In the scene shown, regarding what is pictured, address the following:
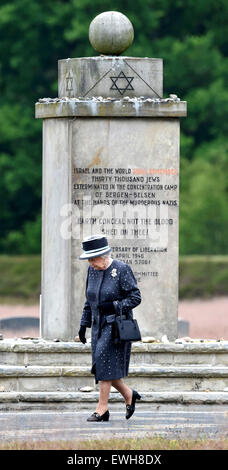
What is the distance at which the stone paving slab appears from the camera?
1266 centimetres

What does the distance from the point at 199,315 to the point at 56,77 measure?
59.8 ft

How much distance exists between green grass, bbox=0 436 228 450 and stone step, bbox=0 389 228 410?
3058mm

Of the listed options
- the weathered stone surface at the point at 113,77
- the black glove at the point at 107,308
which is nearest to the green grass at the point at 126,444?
the black glove at the point at 107,308

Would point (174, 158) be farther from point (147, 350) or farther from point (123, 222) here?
point (147, 350)

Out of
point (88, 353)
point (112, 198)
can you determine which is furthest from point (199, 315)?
point (88, 353)

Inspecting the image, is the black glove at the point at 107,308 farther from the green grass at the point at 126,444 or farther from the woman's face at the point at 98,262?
the green grass at the point at 126,444

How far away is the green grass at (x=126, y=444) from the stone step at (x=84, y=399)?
10.0 ft

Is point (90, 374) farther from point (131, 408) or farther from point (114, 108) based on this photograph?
point (114, 108)

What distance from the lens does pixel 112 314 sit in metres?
13.6

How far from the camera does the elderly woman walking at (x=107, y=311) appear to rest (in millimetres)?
13547

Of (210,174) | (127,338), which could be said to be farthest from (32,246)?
(127,338)

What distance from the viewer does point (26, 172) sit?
43.6m

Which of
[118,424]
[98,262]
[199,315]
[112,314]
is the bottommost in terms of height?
[199,315]

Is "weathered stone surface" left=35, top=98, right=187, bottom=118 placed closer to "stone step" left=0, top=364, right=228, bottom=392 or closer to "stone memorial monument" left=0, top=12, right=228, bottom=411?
"stone memorial monument" left=0, top=12, right=228, bottom=411
